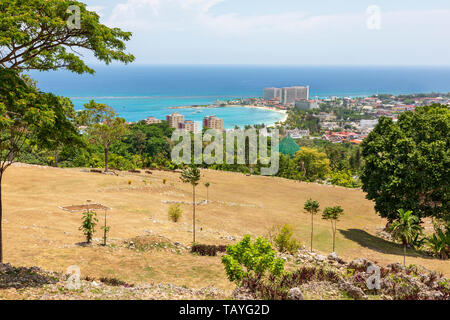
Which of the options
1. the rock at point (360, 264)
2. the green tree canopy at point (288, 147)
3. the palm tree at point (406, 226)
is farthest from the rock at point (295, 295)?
the green tree canopy at point (288, 147)

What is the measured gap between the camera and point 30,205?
90.0 feet

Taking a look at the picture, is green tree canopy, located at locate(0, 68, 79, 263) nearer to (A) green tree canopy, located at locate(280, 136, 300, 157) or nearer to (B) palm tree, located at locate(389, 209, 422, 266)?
(B) palm tree, located at locate(389, 209, 422, 266)

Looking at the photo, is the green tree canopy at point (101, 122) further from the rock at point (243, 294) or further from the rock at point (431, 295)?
the rock at point (431, 295)

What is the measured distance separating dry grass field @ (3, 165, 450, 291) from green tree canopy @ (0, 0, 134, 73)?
906 cm

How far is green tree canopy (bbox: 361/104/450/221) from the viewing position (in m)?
27.7

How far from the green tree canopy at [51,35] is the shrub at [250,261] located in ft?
29.3

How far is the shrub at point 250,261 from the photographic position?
45.8 feet

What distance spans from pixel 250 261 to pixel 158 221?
14.1 m

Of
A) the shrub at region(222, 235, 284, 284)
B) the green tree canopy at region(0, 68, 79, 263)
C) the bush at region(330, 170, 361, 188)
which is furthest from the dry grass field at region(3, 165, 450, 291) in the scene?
the bush at region(330, 170, 361, 188)
